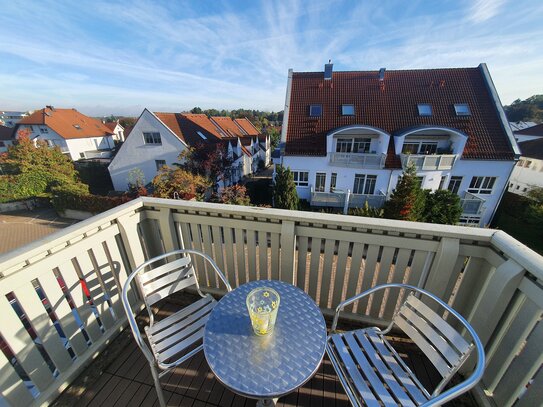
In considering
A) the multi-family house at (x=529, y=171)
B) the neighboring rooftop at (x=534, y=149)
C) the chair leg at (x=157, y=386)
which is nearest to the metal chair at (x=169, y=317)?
the chair leg at (x=157, y=386)

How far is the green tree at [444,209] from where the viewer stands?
8242mm

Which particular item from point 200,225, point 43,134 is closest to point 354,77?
point 200,225

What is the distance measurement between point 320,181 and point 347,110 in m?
4.23

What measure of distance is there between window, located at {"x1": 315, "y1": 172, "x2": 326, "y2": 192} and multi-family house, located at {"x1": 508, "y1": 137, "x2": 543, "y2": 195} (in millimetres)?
15239

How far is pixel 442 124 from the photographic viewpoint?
36.7 feet

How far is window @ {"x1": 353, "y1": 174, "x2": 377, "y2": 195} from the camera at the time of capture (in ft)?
37.0

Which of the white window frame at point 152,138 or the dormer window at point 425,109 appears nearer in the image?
the dormer window at point 425,109

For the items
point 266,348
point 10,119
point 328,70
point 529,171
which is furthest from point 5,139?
point 529,171

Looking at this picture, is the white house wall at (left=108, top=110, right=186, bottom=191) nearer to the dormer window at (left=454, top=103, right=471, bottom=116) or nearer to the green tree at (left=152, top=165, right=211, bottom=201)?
the green tree at (left=152, top=165, right=211, bottom=201)

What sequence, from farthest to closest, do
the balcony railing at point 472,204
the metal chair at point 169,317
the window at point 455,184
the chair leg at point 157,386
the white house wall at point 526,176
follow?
the white house wall at point 526,176 → the window at point 455,184 → the balcony railing at point 472,204 → the metal chair at point 169,317 → the chair leg at point 157,386

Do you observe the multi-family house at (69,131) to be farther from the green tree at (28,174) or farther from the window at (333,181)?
the window at (333,181)

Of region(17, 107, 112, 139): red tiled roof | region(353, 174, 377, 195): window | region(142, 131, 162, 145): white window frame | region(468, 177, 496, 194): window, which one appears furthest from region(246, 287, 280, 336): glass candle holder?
region(17, 107, 112, 139): red tiled roof

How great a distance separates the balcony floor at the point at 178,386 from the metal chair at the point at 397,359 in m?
0.47

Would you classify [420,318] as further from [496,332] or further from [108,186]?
[108,186]
